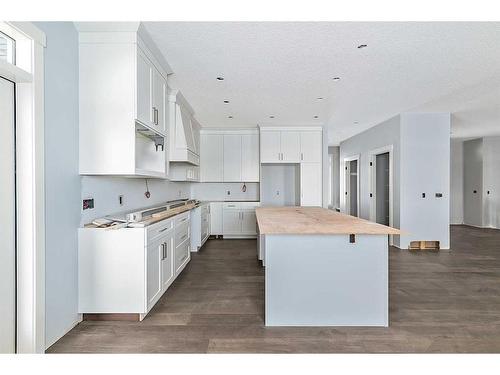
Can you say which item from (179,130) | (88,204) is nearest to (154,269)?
(88,204)

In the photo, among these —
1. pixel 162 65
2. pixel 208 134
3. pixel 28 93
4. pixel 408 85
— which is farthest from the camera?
pixel 208 134

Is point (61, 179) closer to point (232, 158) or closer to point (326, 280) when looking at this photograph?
point (326, 280)

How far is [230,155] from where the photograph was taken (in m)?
6.24

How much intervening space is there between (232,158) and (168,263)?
3552 millimetres

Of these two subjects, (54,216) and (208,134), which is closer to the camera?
(54,216)

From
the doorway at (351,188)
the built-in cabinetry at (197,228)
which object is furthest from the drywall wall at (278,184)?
the doorway at (351,188)

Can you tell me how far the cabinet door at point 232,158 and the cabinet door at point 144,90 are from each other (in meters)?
3.54

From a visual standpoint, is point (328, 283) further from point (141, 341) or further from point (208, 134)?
point (208, 134)

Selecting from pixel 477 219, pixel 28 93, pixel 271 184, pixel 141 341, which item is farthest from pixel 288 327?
pixel 477 219

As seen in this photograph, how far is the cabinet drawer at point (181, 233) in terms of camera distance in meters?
3.46

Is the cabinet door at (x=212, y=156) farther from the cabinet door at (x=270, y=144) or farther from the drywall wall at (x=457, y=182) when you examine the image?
the drywall wall at (x=457, y=182)

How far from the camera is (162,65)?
9.50 feet

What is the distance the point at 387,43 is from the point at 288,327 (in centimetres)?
258

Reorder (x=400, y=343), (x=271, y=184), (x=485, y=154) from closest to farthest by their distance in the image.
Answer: (x=400, y=343), (x=271, y=184), (x=485, y=154)
